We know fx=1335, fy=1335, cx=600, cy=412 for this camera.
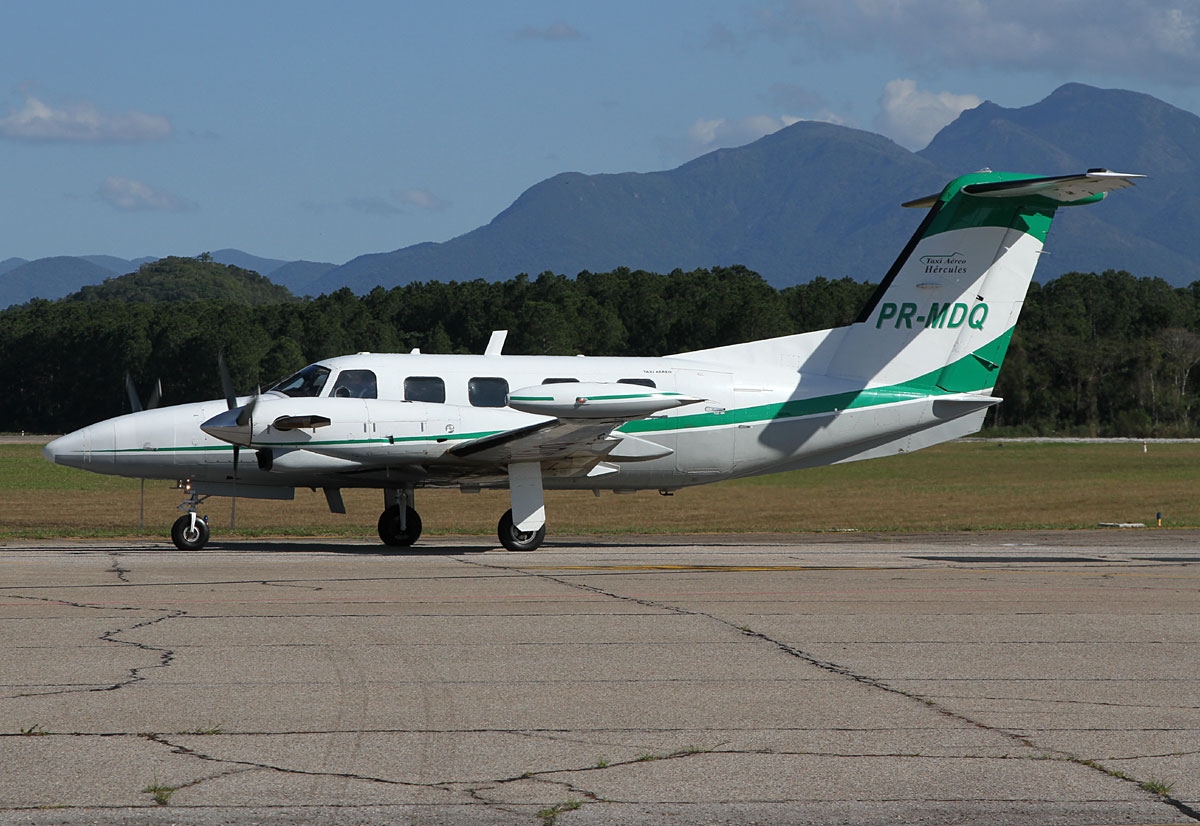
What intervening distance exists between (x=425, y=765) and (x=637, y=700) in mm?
1973

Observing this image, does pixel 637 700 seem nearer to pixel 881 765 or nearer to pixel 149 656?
pixel 881 765

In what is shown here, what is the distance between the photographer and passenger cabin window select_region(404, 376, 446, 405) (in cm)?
1941

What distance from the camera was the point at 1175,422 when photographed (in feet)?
320

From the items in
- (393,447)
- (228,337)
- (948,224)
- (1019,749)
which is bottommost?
(1019,749)

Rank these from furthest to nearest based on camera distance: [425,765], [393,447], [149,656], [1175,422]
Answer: [1175,422] < [393,447] < [149,656] < [425,765]

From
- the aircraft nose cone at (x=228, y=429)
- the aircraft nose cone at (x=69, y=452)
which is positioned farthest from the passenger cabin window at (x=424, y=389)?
the aircraft nose cone at (x=69, y=452)

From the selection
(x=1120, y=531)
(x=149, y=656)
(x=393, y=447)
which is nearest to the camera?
(x=149, y=656)

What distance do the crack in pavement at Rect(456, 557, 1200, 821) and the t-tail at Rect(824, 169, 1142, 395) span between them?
8.05 metres

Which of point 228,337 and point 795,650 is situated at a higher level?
point 228,337

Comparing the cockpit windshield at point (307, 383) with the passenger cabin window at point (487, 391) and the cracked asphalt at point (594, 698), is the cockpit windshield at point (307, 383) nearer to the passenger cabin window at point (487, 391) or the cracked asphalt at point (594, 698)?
the passenger cabin window at point (487, 391)

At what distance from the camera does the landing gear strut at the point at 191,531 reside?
19375 millimetres

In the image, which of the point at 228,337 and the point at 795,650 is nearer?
the point at 795,650

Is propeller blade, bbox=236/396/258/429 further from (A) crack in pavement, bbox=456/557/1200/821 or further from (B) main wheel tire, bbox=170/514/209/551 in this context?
(A) crack in pavement, bbox=456/557/1200/821

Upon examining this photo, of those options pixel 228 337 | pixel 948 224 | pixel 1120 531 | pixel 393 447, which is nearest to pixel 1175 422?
pixel 228 337
